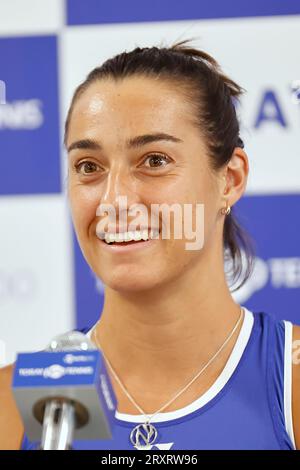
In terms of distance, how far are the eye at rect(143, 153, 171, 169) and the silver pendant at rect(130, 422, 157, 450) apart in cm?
34

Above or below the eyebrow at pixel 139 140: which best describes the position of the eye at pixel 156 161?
below

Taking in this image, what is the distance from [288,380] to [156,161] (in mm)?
338

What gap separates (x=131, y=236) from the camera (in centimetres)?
100

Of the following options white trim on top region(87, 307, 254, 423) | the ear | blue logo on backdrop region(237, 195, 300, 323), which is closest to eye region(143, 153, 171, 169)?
the ear

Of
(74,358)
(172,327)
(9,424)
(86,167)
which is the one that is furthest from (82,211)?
(74,358)

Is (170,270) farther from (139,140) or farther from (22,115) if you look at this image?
(22,115)

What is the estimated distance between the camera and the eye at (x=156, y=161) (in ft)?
3.30

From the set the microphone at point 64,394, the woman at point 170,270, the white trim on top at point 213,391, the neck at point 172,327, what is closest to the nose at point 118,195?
the woman at point 170,270

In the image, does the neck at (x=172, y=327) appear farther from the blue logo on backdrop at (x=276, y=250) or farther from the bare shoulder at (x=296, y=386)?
the blue logo on backdrop at (x=276, y=250)

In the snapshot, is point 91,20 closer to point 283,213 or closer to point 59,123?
point 59,123

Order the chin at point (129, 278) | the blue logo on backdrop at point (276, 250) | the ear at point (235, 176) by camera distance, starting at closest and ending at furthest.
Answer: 1. the chin at point (129, 278)
2. the ear at point (235, 176)
3. the blue logo on backdrop at point (276, 250)

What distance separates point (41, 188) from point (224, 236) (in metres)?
0.40

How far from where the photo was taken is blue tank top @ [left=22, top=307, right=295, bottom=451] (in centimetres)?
99
